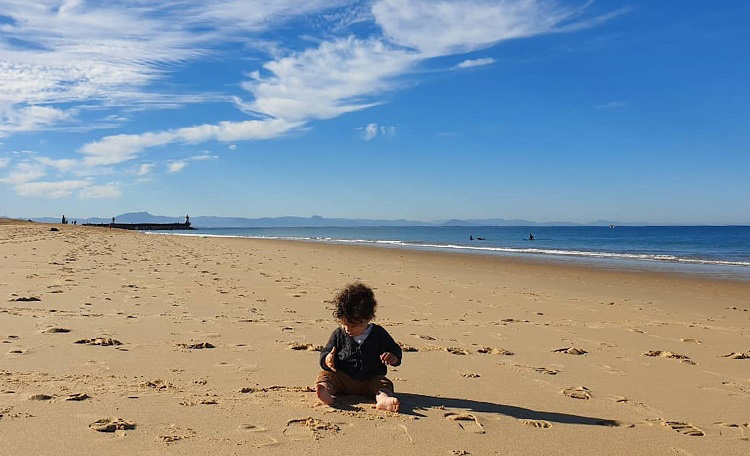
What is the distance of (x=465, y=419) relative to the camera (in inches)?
164

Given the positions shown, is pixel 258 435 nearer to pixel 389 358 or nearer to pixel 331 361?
pixel 331 361

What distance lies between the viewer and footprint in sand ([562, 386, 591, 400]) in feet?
16.1

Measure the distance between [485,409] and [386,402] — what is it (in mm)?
786

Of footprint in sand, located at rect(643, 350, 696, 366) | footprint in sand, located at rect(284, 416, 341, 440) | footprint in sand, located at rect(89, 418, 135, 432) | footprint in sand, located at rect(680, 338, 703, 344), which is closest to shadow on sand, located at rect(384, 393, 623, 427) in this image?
footprint in sand, located at rect(284, 416, 341, 440)

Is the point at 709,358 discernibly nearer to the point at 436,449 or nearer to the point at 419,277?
the point at 436,449

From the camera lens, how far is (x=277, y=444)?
3.52 m

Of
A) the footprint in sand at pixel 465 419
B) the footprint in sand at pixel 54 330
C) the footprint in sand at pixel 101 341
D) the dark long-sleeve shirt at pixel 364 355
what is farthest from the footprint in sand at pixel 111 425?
the footprint in sand at pixel 54 330

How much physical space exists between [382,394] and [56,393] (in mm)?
2453

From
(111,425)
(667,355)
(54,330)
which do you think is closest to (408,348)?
(667,355)

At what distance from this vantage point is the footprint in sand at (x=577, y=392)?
16.1 feet

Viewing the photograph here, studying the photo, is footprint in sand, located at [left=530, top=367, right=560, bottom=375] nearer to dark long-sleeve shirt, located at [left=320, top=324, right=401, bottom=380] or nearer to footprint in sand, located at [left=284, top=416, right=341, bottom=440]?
dark long-sleeve shirt, located at [left=320, top=324, right=401, bottom=380]

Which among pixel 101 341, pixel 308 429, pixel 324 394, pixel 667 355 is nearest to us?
pixel 308 429

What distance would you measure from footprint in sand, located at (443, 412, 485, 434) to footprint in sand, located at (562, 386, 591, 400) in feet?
3.89

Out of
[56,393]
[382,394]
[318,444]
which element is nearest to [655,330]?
[382,394]
